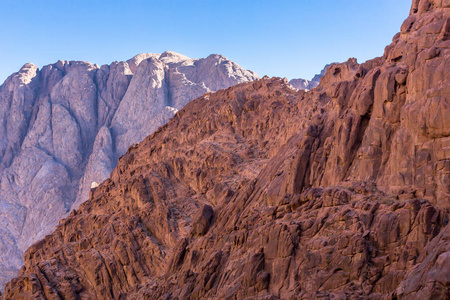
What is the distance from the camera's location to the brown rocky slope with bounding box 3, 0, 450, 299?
48.4 metres

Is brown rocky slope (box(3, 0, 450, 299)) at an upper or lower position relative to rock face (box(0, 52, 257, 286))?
lower

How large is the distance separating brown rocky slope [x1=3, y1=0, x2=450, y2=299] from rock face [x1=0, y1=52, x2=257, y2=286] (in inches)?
2353

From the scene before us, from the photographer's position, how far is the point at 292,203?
193ft

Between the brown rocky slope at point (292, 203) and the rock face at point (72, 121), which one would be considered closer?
the brown rocky slope at point (292, 203)

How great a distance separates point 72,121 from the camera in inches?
6885

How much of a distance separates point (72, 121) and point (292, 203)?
127 m

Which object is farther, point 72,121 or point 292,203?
point 72,121

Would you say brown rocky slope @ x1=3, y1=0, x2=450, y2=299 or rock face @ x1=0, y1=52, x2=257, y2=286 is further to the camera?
rock face @ x1=0, y1=52, x2=257, y2=286

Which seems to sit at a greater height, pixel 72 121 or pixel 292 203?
pixel 72 121

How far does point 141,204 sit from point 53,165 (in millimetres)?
85319

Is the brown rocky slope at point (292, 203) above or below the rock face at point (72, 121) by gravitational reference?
below

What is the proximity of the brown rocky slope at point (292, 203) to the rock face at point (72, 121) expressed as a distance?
196 ft

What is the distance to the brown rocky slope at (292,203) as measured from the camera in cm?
4841

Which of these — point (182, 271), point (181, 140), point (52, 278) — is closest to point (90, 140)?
point (181, 140)
